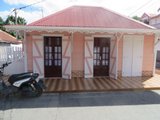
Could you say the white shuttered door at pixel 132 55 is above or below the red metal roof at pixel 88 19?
below

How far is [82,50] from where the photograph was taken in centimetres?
973

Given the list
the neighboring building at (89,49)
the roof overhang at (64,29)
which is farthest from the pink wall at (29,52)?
the roof overhang at (64,29)

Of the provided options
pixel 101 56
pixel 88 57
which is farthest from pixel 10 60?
pixel 101 56

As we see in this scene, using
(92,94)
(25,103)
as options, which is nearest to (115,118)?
(92,94)

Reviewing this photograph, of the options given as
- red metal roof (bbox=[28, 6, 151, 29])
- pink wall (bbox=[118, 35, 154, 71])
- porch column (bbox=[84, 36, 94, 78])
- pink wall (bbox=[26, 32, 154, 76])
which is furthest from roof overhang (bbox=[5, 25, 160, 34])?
pink wall (bbox=[118, 35, 154, 71])

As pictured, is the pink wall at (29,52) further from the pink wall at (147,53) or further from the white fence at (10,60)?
the pink wall at (147,53)

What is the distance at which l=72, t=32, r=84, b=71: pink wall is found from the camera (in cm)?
963

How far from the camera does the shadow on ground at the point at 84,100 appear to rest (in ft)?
19.4

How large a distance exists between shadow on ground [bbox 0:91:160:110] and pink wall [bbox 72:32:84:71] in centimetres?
280

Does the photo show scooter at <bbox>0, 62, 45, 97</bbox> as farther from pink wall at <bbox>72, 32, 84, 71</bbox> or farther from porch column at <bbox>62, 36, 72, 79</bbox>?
pink wall at <bbox>72, 32, 84, 71</bbox>

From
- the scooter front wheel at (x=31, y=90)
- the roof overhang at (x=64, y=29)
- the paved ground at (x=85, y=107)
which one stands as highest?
the roof overhang at (x=64, y=29)

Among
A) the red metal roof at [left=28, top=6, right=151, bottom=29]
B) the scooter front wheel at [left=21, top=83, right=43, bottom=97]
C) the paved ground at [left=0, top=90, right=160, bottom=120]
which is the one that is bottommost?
the paved ground at [left=0, top=90, right=160, bottom=120]

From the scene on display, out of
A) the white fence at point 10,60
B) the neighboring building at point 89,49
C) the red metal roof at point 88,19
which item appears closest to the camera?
the red metal roof at point 88,19

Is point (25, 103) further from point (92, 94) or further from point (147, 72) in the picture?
point (147, 72)
